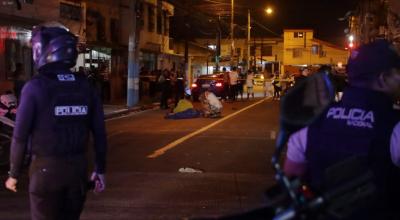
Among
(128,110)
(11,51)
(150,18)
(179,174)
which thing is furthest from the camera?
(150,18)

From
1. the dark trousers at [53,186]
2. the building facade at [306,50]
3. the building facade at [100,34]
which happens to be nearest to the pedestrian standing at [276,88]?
the building facade at [100,34]

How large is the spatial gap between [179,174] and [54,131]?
6.26 metres

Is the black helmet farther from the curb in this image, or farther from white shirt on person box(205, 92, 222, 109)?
the curb

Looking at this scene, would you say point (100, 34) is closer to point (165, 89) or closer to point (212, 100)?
point (165, 89)

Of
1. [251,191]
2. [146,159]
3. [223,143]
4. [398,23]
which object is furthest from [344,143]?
[398,23]

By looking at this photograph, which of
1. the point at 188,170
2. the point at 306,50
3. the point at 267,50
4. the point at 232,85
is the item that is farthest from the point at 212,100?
the point at 267,50

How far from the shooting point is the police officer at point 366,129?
2.91m

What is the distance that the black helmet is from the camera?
169 inches

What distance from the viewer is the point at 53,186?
13.6 ft

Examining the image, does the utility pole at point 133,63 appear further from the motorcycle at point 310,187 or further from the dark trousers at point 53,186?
the motorcycle at point 310,187

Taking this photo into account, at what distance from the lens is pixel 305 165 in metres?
3.12

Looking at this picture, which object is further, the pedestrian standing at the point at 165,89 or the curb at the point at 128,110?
the pedestrian standing at the point at 165,89

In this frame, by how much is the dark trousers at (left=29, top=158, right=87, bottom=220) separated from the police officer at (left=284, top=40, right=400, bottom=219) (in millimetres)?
1714

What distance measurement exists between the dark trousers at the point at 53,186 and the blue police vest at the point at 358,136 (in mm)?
1799
